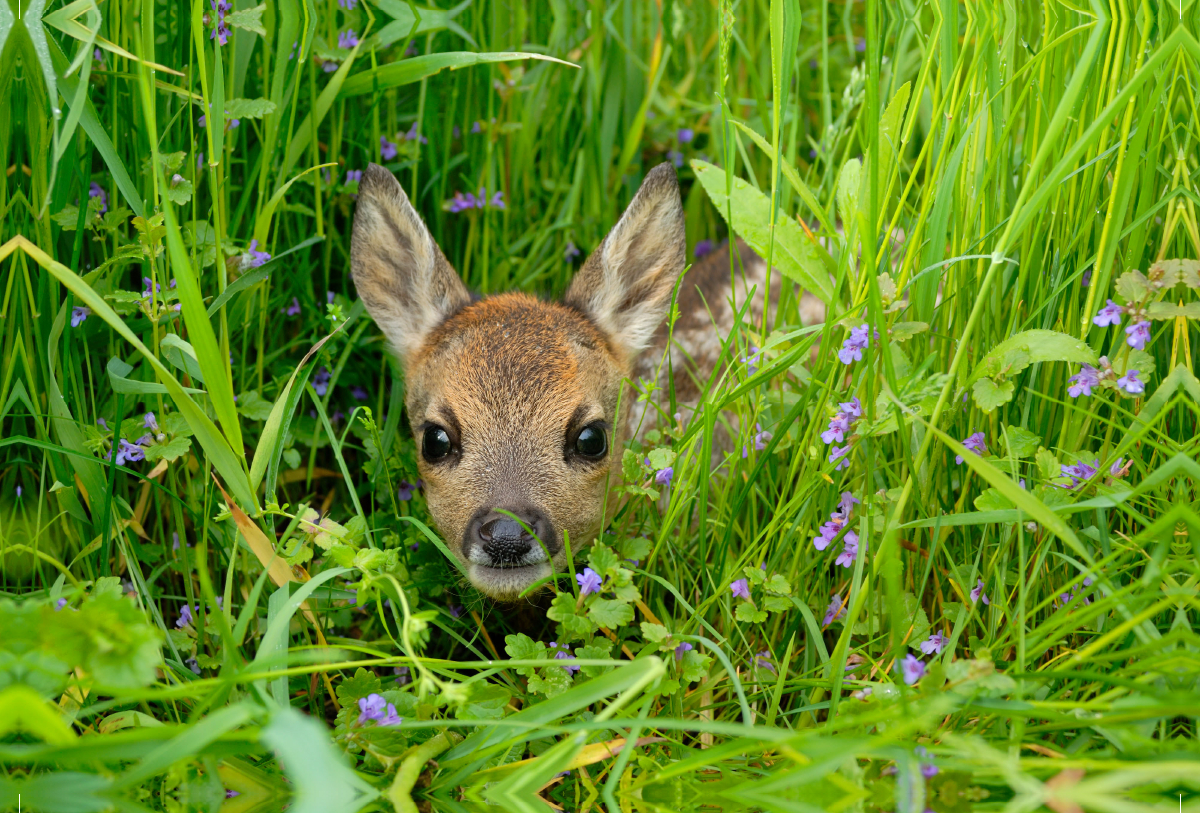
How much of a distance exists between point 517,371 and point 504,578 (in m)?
0.82

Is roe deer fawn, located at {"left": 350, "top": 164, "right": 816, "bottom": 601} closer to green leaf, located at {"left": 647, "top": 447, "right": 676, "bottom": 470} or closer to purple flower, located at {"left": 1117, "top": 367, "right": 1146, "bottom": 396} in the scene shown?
green leaf, located at {"left": 647, "top": 447, "right": 676, "bottom": 470}

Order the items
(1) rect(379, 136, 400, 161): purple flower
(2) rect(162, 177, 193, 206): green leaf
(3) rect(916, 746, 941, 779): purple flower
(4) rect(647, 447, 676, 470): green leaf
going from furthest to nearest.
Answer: (1) rect(379, 136, 400, 161): purple flower < (2) rect(162, 177, 193, 206): green leaf < (4) rect(647, 447, 676, 470): green leaf < (3) rect(916, 746, 941, 779): purple flower

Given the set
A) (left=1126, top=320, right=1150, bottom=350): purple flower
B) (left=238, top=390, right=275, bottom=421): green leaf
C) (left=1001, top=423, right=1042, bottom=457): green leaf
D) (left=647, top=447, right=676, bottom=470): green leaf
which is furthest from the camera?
(left=238, top=390, right=275, bottom=421): green leaf

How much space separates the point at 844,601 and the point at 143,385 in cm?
194

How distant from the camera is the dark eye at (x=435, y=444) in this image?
3.44 meters

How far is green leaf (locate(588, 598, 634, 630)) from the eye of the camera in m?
2.39

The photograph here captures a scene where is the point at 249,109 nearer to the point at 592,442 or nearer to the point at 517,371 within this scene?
the point at 517,371

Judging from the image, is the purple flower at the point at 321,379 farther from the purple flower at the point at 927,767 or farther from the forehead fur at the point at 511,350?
the purple flower at the point at 927,767

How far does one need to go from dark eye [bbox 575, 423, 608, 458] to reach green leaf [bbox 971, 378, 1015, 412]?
1.47 metres

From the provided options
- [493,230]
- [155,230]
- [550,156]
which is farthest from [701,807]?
[550,156]

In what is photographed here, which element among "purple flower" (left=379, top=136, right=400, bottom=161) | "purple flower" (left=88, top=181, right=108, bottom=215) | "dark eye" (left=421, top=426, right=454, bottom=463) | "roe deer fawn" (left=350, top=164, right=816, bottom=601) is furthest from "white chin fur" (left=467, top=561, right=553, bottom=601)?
"purple flower" (left=379, top=136, right=400, bottom=161)

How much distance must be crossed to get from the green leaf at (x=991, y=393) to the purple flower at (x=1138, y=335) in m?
0.26

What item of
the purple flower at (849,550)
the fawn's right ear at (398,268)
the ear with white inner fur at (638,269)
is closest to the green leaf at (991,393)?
the purple flower at (849,550)

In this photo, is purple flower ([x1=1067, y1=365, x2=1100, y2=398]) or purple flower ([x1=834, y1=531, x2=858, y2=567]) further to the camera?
purple flower ([x1=834, y1=531, x2=858, y2=567])
